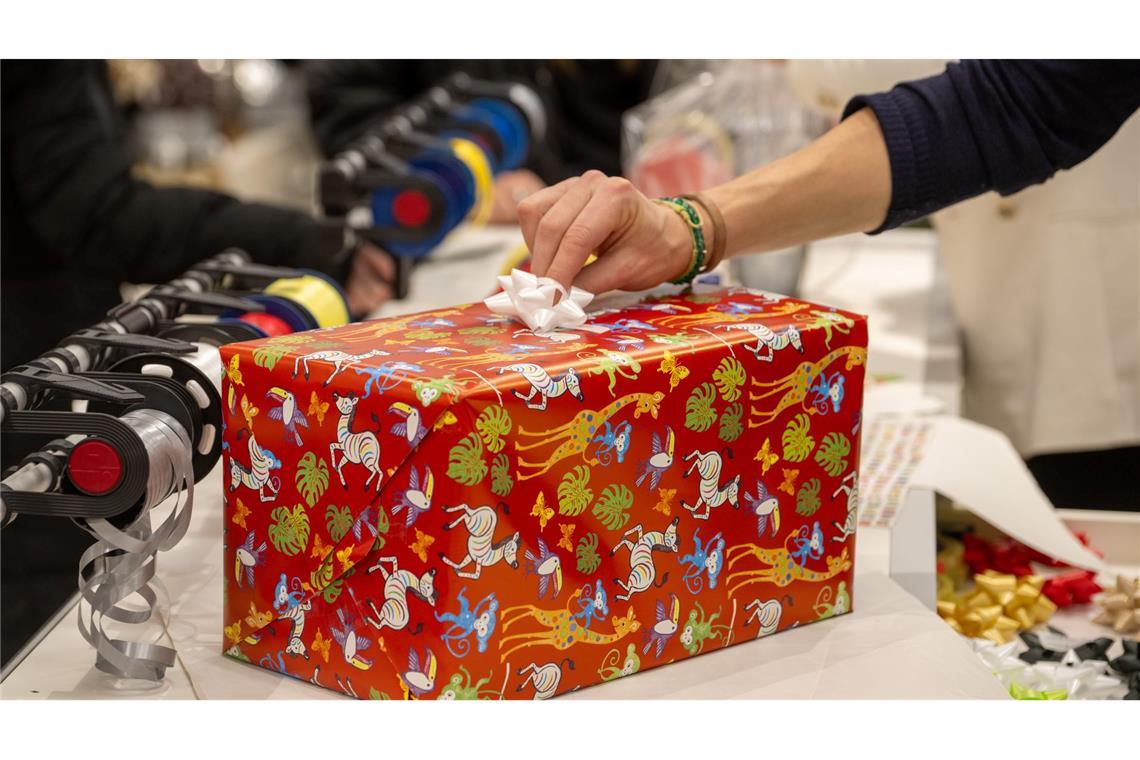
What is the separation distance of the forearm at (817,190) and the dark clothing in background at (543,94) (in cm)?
228

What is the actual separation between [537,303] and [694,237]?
0.21m

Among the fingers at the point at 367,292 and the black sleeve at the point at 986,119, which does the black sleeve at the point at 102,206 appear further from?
the black sleeve at the point at 986,119

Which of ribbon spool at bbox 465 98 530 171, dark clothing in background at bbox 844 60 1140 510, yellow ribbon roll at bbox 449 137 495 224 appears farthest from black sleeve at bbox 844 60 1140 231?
ribbon spool at bbox 465 98 530 171

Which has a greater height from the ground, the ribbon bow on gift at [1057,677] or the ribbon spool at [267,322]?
the ribbon spool at [267,322]

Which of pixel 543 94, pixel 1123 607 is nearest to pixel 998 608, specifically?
pixel 1123 607

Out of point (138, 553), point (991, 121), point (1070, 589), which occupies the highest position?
point (991, 121)

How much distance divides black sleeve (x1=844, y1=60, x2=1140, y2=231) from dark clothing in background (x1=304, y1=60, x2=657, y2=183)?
2.29 meters

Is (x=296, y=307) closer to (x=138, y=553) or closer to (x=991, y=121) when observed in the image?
(x=138, y=553)

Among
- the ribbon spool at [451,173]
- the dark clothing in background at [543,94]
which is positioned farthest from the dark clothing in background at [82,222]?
the dark clothing in background at [543,94]

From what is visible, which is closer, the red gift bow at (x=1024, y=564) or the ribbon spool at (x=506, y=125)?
the red gift bow at (x=1024, y=564)

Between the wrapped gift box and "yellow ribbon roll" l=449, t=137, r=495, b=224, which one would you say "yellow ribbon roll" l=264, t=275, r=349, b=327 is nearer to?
the wrapped gift box

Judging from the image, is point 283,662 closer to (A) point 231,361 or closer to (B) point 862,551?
(A) point 231,361

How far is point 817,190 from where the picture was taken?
1132 mm

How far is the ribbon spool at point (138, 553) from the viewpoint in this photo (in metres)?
0.81
